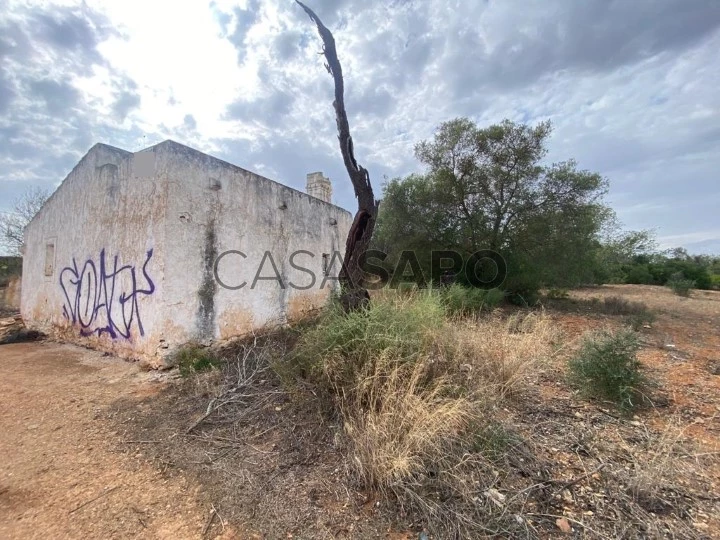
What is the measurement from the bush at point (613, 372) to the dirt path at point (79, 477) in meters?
3.48

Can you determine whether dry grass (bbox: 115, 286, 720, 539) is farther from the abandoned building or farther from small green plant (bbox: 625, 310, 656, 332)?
small green plant (bbox: 625, 310, 656, 332)

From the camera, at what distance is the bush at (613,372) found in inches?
130

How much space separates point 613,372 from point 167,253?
5.60 metres

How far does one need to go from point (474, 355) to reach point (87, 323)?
264 inches

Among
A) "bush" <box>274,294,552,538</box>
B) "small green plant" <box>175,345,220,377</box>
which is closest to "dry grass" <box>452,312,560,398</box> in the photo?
"bush" <box>274,294,552,538</box>

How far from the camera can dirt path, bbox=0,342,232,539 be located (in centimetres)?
208

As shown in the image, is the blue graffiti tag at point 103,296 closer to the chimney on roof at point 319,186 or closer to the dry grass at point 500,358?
the dry grass at point 500,358

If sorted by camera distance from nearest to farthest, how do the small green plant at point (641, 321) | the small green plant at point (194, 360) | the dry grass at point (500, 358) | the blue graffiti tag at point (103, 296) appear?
the dry grass at point (500, 358) < the small green plant at point (194, 360) < the blue graffiti tag at point (103, 296) < the small green plant at point (641, 321)

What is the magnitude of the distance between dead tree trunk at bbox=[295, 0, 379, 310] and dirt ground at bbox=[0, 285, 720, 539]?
7.28 feet

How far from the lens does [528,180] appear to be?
33.1ft

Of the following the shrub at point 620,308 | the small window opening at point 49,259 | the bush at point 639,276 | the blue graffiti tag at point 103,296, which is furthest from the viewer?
the bush at point 639,276

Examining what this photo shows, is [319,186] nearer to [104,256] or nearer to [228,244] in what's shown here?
[228,244]

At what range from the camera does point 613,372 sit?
3.36 meters

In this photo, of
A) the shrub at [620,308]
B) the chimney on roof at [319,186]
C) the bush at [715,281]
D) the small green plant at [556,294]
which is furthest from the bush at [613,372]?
the bush at [715,281]
